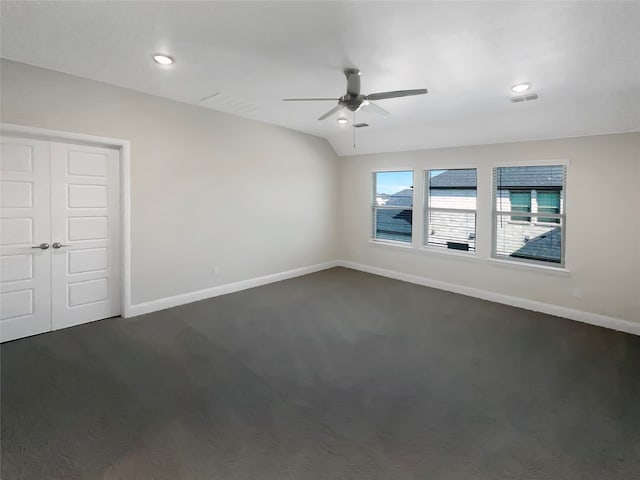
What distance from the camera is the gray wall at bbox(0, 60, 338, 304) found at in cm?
351

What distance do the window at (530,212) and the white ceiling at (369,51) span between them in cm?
65

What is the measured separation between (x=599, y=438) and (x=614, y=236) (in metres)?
2.97

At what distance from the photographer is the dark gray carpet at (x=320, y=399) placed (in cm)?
190

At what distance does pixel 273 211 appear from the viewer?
5824 millimetres

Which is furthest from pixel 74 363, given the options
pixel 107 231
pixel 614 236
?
pixel 614 236

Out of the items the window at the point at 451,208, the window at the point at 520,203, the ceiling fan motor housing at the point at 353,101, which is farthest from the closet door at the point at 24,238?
the window at the point at 520,203

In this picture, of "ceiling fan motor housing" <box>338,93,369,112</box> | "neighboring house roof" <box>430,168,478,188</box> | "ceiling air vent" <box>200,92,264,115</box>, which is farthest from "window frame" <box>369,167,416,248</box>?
"ceiling fan motor housing" <box>338,93,369,112</box>

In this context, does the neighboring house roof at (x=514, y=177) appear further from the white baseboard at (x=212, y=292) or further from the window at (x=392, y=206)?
the white baseboard at (x=212, y=292)

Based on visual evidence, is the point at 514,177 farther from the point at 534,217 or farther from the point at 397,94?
the point at 397,94

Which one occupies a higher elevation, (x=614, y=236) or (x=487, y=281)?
(x=614, y=236)

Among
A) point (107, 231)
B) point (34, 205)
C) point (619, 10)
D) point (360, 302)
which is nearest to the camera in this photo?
point (619, 10)

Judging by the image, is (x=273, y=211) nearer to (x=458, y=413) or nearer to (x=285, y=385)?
(x=285, y=385)

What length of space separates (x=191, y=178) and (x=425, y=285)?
4.24 m

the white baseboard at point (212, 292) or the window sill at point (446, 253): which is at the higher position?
the window sill at point (446, 253)
